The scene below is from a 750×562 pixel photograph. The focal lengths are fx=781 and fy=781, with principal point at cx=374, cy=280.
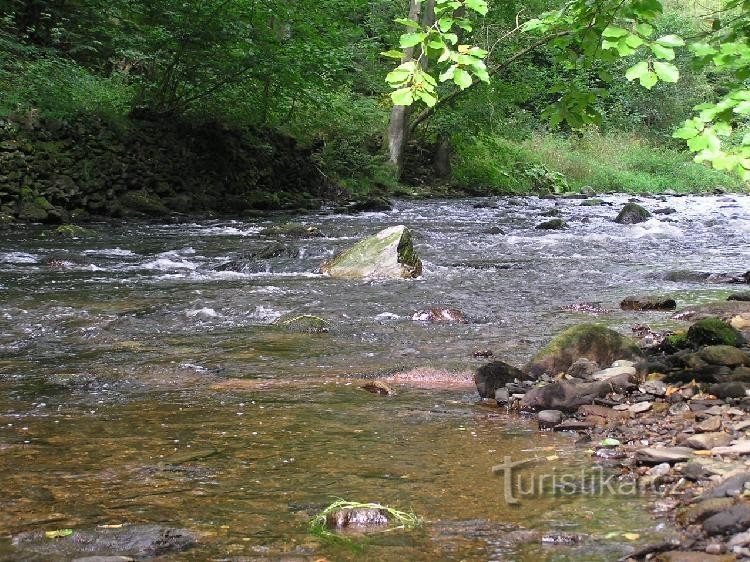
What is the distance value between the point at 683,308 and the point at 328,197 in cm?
1399

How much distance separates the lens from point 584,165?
3162cm

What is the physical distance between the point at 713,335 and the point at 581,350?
0.88 m

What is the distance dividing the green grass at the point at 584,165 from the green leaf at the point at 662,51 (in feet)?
73.8

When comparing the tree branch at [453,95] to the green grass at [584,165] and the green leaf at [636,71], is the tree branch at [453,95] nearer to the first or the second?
the green grass at [584,165]

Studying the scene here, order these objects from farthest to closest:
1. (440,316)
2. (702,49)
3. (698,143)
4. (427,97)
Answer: (440,316)
(702,49)
(427,97)
(698,143)

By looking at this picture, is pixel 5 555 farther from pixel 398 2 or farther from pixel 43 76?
pixel 398 2

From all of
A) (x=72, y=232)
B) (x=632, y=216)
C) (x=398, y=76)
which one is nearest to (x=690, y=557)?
(x=398, y=76)

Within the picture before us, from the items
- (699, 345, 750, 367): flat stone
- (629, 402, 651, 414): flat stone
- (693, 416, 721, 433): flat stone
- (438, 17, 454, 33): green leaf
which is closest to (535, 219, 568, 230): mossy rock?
(699, 345, 750, 367): flat stone

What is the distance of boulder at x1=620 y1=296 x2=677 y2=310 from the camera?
7.06 metres

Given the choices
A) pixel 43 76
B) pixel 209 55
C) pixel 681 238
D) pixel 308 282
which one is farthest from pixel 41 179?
pixel 681 238

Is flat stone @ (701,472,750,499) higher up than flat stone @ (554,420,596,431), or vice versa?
flat stone @ (701,472,750,499)

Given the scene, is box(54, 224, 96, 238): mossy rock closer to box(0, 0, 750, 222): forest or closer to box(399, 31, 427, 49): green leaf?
box(0, 0, 750, 222): forest

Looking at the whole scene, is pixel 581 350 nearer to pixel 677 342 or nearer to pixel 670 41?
pixel 677 342

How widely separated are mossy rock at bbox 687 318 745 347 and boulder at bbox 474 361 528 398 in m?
1.25
